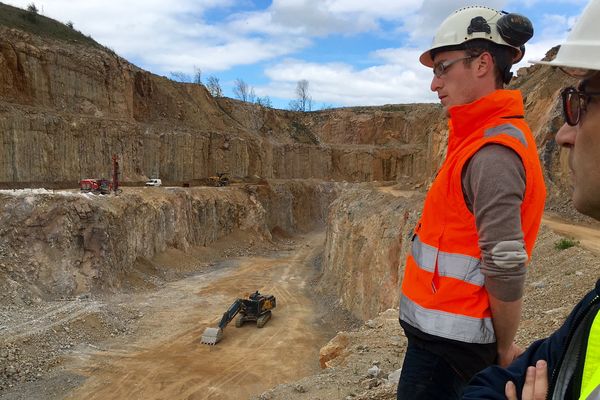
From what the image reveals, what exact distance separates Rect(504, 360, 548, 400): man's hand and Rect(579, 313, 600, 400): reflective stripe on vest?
251 mm

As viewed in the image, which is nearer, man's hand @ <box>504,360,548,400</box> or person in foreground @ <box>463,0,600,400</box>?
person in foreground @ <box>463,0,600,400</box>

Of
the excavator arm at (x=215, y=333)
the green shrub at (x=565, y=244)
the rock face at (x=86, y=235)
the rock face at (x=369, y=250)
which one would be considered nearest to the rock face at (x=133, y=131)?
the rock face at (x=86, y=235)

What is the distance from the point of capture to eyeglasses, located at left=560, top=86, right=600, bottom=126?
4.61ft

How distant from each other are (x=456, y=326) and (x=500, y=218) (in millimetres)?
563

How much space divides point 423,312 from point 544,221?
A: 36.6 feet

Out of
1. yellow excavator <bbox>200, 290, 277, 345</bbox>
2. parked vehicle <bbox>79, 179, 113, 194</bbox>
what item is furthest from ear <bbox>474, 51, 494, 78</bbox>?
parked vehicle <bbox>79, 179, 113, 194</bbox>

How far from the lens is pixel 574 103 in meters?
1.45

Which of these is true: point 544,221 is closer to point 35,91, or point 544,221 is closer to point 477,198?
point 477,198

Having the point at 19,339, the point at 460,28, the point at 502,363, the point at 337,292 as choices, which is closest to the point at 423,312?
the point at 502,363

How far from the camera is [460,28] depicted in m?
2.46

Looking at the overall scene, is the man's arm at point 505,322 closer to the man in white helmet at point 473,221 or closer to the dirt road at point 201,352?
the man in white helmet at point 473,221

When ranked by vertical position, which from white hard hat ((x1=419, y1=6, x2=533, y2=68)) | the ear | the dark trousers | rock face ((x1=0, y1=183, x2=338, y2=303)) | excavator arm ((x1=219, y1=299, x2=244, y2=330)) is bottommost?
excavator arm ((x1=219, y1=299, x2=244, y2=330))

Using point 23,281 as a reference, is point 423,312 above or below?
above

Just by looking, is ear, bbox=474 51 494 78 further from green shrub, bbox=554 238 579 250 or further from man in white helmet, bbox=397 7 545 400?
green shrub, bbox=554 238 579 250
